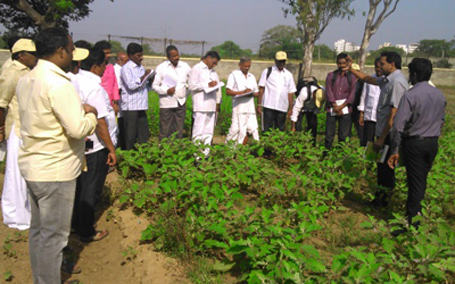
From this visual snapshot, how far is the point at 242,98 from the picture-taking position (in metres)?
6.95

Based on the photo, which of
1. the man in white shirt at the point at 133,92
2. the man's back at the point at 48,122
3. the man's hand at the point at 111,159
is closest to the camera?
the man's back at the point at 48,122

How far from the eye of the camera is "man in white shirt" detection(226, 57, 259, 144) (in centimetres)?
682

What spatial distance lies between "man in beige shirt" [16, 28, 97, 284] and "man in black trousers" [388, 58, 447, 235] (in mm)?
3053

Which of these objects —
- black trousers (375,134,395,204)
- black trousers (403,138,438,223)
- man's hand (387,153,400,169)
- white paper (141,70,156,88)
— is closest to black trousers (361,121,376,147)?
black trousers (375,134,395,204)

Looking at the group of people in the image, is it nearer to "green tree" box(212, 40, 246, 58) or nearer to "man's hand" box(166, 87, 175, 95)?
"man's hand" box(166, 87, 175, 95)

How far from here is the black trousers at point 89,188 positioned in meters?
3.79

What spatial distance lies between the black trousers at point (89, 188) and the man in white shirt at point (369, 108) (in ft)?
14.9

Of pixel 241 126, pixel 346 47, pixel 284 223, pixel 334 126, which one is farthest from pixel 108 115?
pixel 346 47

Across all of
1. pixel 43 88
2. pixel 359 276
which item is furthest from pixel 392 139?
pixel 43 88

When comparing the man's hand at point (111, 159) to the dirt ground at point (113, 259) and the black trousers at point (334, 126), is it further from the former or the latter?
the black trousers at point (334, 126)

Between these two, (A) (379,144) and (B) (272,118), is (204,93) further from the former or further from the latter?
(A) (379,144)

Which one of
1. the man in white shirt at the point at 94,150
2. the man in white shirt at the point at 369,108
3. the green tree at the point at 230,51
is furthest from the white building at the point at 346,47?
the man in white shirt at the point at 94,150

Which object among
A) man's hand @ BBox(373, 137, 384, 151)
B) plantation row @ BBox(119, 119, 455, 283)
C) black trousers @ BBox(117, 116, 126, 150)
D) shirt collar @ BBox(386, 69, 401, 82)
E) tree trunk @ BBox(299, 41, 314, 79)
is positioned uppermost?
tree trunk @ BBox(299, 41, 314, 79)

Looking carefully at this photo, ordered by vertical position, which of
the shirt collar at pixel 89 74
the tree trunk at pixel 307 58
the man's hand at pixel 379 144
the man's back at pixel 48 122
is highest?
the tree trunk at pixel 307 58
